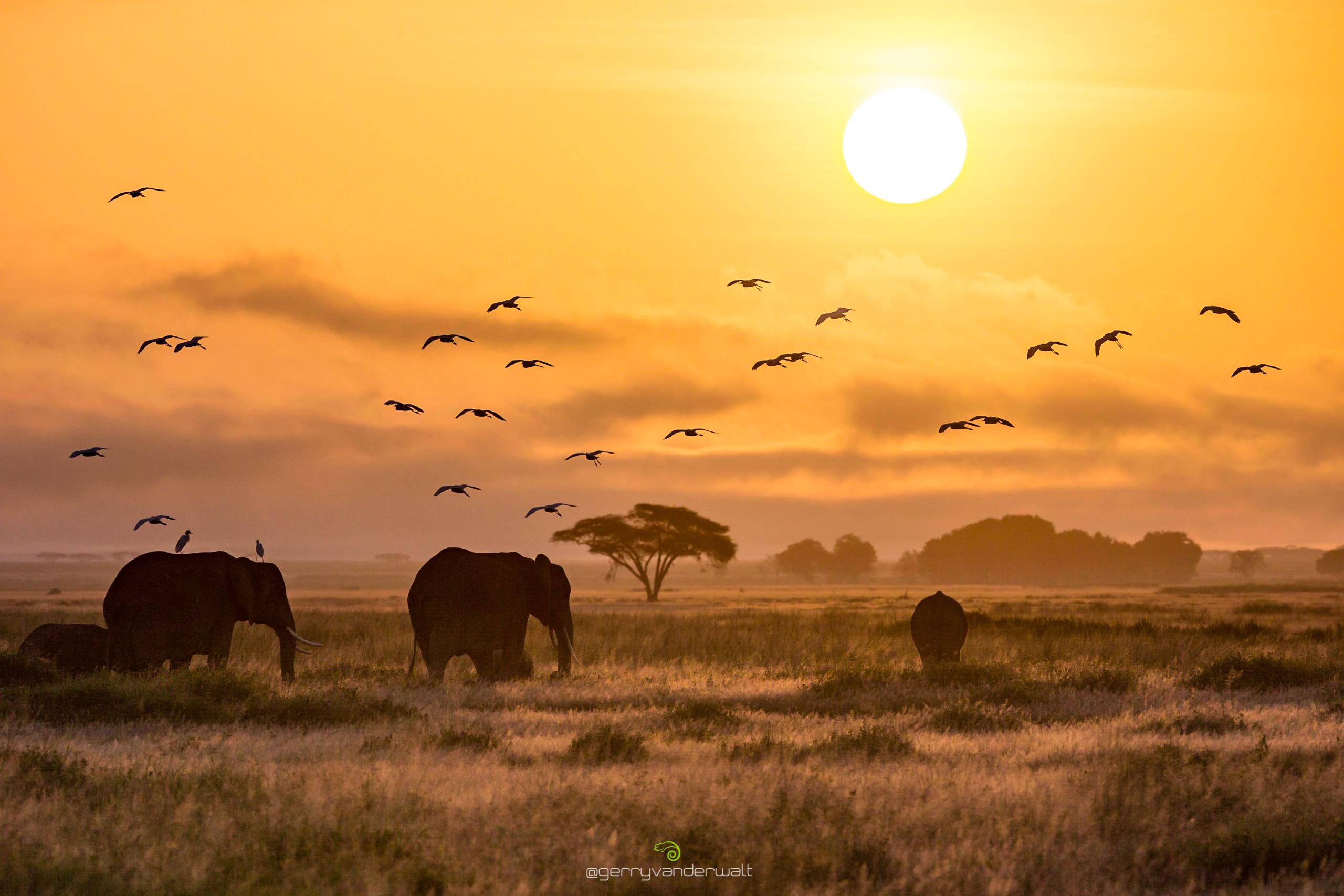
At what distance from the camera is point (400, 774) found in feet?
43.5

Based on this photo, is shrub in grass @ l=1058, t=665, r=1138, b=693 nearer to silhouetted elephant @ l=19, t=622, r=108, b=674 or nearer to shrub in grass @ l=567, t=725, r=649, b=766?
shrub in grass @ l=567, t=725, r=649, b=766

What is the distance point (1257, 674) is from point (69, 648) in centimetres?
2135

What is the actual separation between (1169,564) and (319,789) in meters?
196

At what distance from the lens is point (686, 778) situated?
1301cm

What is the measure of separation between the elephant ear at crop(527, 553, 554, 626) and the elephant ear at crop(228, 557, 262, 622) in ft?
16.6

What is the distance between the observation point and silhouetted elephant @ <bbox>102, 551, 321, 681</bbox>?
20.9 meters

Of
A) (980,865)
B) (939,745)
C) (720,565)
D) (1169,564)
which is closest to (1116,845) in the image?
(980,865)

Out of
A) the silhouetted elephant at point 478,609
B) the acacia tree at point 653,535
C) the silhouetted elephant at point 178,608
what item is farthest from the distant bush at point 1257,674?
the acacia tree at point 653,535

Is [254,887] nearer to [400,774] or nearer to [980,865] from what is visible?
[400,774]

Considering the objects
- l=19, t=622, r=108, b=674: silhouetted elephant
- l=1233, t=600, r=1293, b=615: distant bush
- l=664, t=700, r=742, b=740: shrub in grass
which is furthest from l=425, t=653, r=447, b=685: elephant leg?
l=1233, t=600, r=1293, b=615: distant bush

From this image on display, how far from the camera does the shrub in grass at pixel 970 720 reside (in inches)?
708

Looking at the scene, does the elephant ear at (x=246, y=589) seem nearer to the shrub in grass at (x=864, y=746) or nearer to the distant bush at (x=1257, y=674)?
the shrub in grass at (x=864, y=746)

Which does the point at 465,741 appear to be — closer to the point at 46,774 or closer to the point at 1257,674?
the point at 46,774

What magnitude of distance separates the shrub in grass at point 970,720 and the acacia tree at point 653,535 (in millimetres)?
73016
